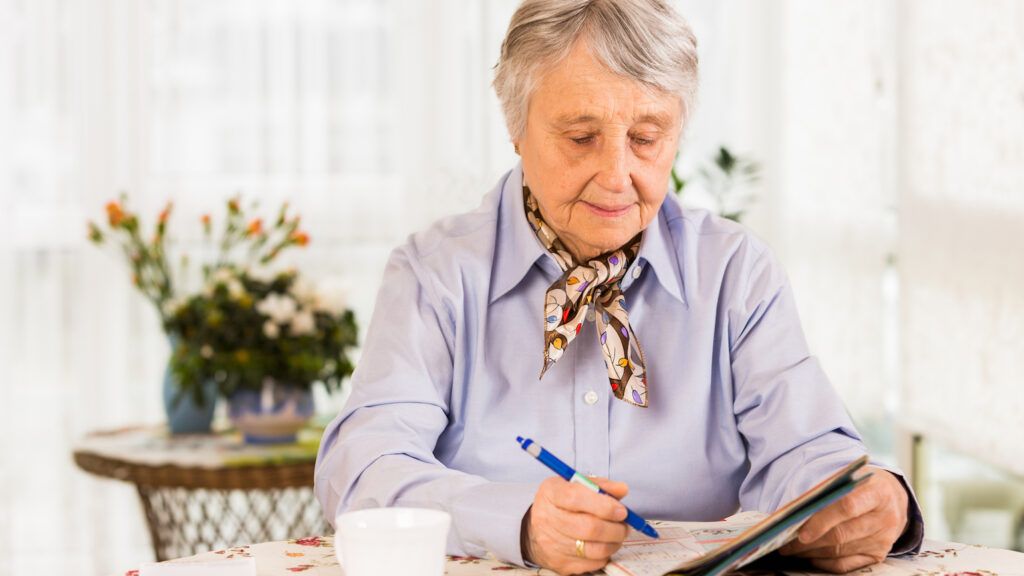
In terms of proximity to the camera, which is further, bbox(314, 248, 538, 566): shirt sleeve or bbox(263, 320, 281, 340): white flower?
bbox(263, 320, 281, 340): white flower

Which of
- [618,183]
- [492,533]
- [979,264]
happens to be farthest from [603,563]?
[979,264]

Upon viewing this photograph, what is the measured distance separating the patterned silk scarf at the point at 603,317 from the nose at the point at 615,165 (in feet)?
0.39

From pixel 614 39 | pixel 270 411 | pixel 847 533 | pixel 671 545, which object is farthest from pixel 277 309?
pixel 847 533

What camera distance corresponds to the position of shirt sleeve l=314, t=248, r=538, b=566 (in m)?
1.07

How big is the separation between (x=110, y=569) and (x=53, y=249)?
1024 millimetres

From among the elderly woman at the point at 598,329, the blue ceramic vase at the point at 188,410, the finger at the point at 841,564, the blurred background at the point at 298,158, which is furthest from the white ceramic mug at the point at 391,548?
the blurred background at the point at 298,158

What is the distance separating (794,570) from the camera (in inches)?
41.4

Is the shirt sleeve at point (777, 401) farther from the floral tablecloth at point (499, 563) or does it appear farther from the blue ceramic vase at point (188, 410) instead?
the blue ceramic vase at point (188, 410)

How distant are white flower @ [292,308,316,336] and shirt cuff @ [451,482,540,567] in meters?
1.41

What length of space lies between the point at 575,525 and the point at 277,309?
155 cm

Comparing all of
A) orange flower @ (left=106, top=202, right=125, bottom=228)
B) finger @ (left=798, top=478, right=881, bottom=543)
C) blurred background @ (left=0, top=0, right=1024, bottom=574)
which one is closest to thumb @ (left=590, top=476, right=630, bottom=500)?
finger @ (left=798, top=478, right=881, bottom=543)

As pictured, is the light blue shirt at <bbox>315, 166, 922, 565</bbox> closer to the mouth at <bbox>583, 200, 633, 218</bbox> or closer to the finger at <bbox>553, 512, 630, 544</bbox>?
the mouth at <bbox>583, 200, 633, 218</bbox>

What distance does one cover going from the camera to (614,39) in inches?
48.8

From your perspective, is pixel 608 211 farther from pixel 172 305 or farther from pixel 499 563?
pixel 172 305
